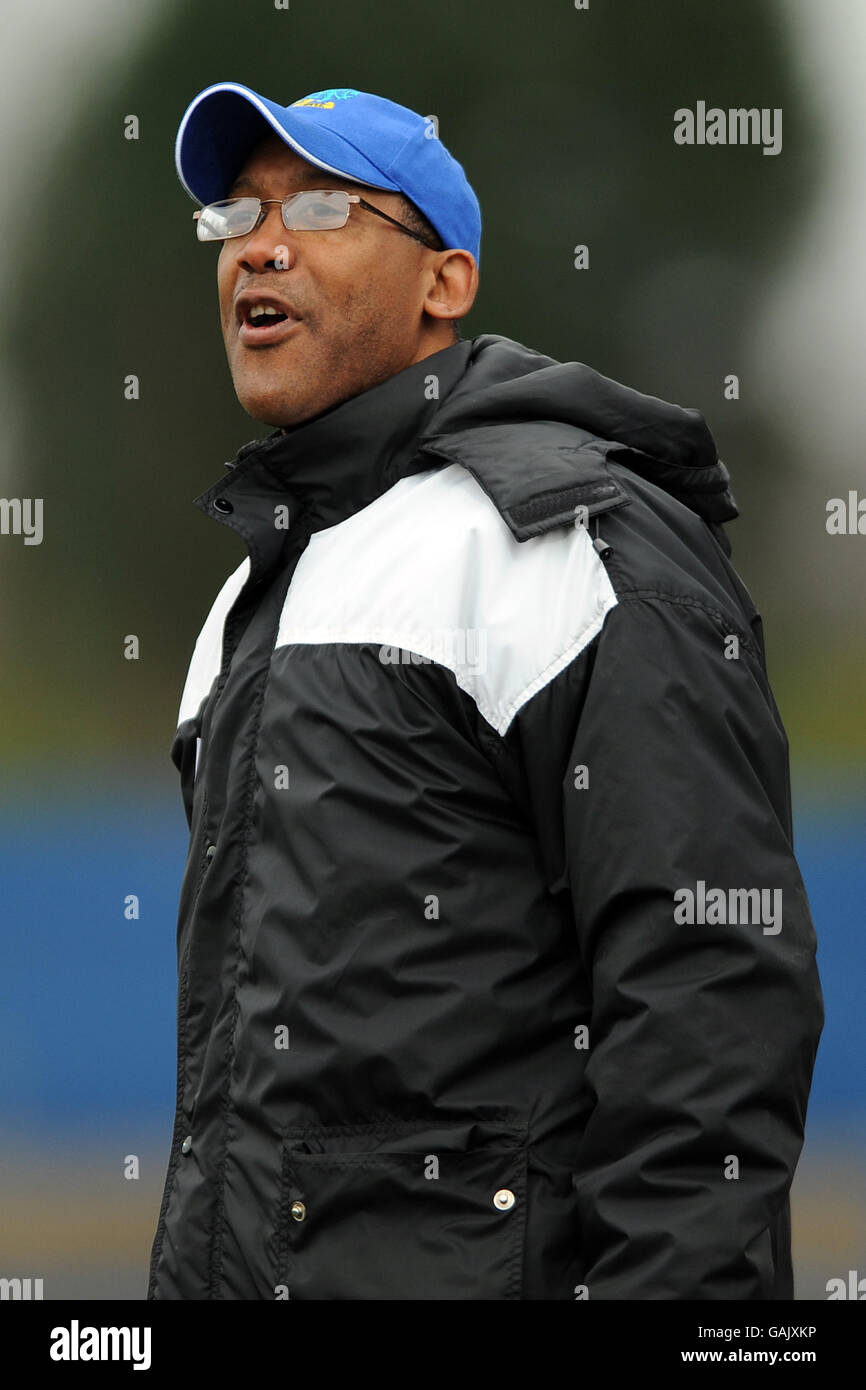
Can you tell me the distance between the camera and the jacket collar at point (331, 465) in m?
1.64

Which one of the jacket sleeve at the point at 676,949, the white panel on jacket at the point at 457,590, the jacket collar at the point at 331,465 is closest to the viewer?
the jacket sleeve at the point at 676,949

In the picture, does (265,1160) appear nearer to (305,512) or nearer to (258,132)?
(305,512)

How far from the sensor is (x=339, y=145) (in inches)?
67.4

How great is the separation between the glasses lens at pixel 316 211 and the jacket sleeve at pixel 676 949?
62 centimetres

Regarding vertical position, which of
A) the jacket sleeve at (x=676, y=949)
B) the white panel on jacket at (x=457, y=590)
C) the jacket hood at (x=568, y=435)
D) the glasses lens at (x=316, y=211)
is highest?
the glasses lens at (x=316, y=211)

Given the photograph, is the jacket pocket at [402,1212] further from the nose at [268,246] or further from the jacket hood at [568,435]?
→ the nose at [268,246]

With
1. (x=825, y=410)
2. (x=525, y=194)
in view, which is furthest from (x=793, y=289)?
(x=525, y=194)

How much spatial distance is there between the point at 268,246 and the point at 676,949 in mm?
897

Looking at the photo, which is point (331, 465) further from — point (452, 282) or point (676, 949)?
point (676, 949)

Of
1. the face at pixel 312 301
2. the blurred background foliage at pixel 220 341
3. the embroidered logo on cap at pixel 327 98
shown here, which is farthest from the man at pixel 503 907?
the blurred background foliage at pixel 220 341

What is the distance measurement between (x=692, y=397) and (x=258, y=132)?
3.18m

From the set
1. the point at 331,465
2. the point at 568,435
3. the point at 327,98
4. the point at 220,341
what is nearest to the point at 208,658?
the point at 331,465

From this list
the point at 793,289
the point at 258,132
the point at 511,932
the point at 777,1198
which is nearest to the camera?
the point at 777,1198
